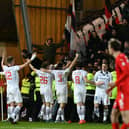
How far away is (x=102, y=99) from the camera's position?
19703 mm

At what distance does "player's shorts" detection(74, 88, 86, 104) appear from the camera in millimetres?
19828

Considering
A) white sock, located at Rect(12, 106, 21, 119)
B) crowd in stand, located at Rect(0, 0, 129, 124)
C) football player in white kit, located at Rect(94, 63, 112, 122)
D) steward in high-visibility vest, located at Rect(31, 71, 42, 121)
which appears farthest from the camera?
steward in high-visibility vest, located at Rect(31, 71, 42, 121)

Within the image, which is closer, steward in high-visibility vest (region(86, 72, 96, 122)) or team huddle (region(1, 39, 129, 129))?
team huddle (region(1, 39, 129, 129))

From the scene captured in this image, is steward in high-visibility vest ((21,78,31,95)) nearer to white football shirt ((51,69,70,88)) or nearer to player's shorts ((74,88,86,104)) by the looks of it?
white football shirt ((51,69,70,88))

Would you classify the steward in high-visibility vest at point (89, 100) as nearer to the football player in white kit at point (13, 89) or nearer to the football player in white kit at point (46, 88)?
the football player in white kit at point (46, 88)

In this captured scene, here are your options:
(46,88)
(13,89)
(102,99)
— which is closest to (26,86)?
(46,88)

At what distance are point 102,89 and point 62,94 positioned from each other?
144 centimetres

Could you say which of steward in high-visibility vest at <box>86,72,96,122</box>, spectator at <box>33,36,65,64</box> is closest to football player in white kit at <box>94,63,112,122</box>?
steward in high-visibility vest at <box>86,72,96,122</box>

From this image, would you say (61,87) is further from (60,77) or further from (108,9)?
(108,9)

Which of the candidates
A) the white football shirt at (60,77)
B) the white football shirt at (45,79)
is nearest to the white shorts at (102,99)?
the white football shirt at (60,77)

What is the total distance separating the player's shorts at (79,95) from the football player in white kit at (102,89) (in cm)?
43

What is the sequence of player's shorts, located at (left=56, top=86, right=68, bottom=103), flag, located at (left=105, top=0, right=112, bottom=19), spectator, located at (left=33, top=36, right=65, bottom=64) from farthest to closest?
1. flag, located at (left=105, top=0, right=112, bottom=19)
2. spectator, located at (left=33, top=36, right=65, bottom=64)
3. player's shorts, located at (left=56, top=86, right=68, bottom=103)

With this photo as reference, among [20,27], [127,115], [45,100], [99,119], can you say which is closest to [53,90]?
[45,100]

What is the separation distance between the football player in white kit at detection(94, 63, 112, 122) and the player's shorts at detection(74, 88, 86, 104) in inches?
17.0
